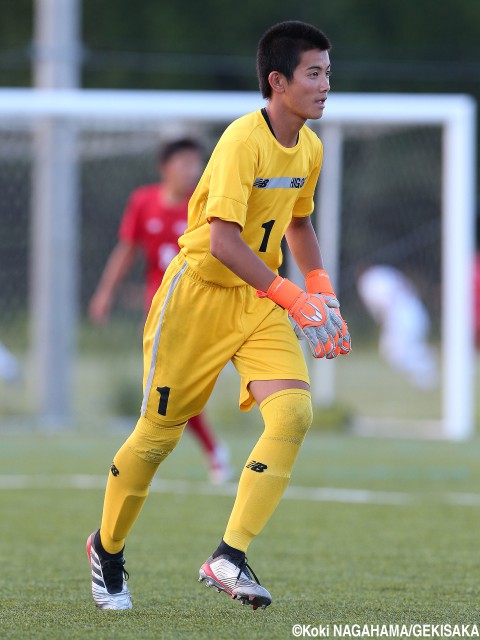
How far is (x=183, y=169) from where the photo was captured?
9273 millimetres

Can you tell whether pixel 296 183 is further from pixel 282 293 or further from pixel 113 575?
pixel 113 575

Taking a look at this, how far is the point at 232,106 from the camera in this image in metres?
13.4

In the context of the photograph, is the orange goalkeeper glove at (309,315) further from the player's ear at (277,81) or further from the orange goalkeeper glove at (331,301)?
the player's ear at (277,81)

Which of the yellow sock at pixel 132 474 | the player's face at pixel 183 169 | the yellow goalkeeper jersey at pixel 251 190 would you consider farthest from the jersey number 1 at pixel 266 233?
the player's face at pixel 183 169

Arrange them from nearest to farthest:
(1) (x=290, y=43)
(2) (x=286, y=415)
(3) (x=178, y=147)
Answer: (2) (x=286, y=415) < (1) (x=290, y=43) < (3) (x=178, y=147)

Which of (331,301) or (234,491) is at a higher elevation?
(331,301)

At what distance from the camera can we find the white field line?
28.1 feet

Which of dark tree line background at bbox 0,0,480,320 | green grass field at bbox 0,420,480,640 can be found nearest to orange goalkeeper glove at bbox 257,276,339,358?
green grass field at bbox 0,420,480,640

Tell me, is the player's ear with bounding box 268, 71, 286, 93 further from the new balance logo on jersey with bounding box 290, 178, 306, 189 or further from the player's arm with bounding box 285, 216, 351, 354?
the player's arm with bounding box 285, 216, 351, 354

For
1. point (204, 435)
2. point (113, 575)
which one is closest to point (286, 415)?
point (113, 575)

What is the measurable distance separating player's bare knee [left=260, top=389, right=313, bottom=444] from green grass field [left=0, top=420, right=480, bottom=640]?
0.62 m

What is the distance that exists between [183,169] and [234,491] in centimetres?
213

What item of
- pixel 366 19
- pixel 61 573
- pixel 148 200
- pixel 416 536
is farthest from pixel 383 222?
pixel 366 19

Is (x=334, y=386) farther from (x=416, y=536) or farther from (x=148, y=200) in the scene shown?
(x=416, y=536)
